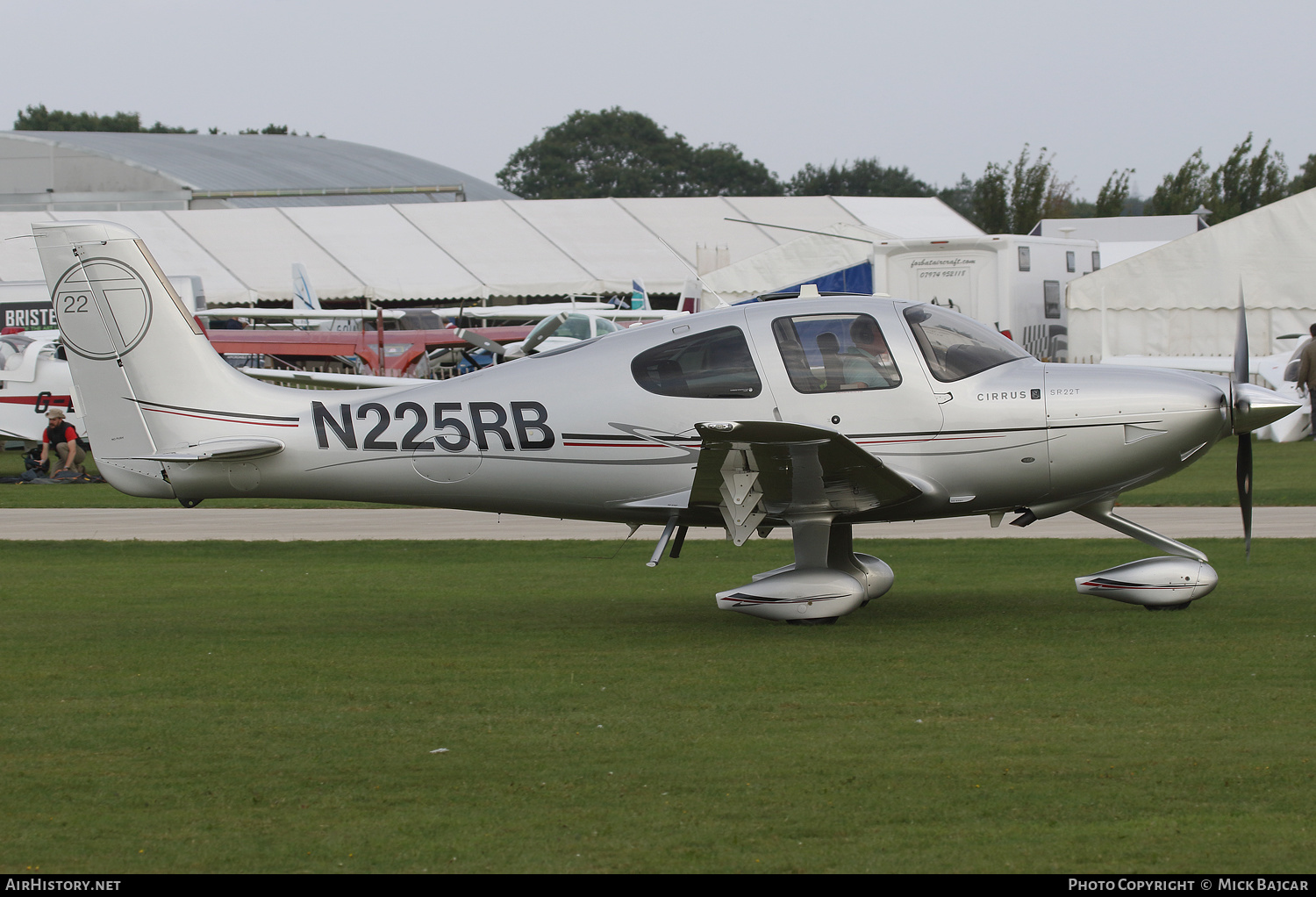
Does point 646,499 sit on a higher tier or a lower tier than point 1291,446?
higher

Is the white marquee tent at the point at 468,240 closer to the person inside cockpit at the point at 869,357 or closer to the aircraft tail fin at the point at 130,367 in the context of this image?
the aircraft tail fin at the point at 130,367

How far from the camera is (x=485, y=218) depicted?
2297 inches

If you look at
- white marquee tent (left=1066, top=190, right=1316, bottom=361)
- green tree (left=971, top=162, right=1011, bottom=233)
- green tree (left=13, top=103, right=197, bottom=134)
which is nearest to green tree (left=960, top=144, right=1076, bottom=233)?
green tree (left=971, top=162, right=1011, bottom=233)

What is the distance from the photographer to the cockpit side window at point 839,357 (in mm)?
9484

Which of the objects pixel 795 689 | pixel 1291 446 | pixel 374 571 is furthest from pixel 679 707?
pixel 1291 446

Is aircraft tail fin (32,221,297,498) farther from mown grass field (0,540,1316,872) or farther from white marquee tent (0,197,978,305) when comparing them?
white marquee tent (0,197,978,305)

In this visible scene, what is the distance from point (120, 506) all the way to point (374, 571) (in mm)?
7880

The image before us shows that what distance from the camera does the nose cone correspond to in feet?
30.5

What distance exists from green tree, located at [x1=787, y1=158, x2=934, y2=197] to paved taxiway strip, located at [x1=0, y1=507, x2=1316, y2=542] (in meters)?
125

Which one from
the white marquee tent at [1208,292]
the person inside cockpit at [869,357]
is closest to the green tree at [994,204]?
the white marquee tent at [1208,292]

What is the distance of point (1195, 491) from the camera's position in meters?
19.0

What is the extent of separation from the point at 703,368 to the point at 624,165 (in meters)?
126
